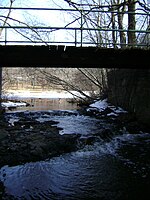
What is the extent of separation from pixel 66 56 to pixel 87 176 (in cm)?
576

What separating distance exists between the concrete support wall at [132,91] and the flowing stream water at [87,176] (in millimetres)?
5397

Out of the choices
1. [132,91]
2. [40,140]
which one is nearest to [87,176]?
[40,140]

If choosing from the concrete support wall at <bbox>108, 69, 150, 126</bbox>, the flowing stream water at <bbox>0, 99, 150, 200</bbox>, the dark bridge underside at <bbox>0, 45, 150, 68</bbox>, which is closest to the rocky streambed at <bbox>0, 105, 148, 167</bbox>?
the flowing stream water at <bbox>0, 99, 150, 200</bbox>

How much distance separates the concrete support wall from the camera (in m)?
17.4

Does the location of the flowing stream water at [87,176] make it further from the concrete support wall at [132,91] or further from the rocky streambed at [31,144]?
the concrete support wall at [132,91]

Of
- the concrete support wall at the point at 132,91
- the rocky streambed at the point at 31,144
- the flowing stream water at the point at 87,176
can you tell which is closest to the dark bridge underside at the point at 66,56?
the rocky streambed at the point at 31,144

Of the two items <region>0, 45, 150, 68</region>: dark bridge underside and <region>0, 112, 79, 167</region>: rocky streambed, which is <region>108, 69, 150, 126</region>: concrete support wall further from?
<region>0, 112, 79, 167</region>: rocky streambed

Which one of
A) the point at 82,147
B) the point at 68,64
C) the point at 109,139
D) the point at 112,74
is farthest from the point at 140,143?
the point at 112,74

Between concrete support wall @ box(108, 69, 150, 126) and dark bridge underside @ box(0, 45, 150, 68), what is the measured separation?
374cm

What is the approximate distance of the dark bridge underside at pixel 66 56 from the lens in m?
12.2

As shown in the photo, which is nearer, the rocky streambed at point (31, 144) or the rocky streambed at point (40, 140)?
the rocky streambed at point (31, 144)

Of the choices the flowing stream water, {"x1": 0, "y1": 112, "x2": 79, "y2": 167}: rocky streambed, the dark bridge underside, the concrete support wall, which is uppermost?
the dark bridge underside

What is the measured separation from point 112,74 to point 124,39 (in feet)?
10.3

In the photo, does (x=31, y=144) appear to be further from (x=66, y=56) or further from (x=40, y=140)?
(x=66, y=56)
